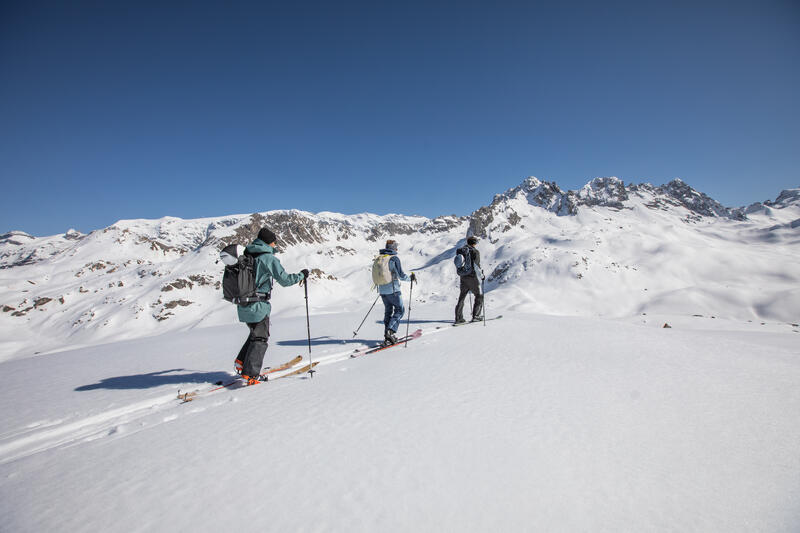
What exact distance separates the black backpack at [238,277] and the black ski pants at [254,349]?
1.51 feet

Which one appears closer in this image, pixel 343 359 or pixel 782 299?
pixel 343 359

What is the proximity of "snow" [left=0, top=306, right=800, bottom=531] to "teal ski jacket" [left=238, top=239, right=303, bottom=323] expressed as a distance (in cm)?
118

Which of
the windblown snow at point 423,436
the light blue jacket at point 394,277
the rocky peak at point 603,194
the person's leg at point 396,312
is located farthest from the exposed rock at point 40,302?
the rocky peak at point 603,194

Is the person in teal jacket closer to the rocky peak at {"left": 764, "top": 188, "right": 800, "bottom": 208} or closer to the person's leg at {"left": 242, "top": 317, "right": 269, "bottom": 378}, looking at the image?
the person's leg at {"left": 242, "top": 317, "right": 269, "bottom": 378}

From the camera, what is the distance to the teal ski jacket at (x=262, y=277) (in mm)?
→ 4918

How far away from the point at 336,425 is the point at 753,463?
10.5 feet

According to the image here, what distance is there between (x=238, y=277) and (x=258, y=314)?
0.69 metres

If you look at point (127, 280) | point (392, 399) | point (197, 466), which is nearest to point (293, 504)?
point (197, 466)

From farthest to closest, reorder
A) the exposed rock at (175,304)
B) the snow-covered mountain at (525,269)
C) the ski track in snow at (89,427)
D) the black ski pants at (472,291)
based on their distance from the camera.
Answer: the exposed rock at (175,304) → the snow-covered mountain at (525,269) → the black ski pants at (472,291) → the ski track in snow at (89,427)

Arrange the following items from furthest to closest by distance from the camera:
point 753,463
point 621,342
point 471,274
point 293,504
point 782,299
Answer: point 782,299 → point 471,274 → point 621,342 → point 753,463 → point 293,504

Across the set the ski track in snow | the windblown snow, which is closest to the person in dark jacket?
the windblown snow

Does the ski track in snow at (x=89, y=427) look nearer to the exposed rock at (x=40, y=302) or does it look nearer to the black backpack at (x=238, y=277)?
the black backpack at (x=238, y=277)

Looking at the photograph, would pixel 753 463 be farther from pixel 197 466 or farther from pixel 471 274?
pixel 471 274

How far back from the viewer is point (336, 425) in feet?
9.41
